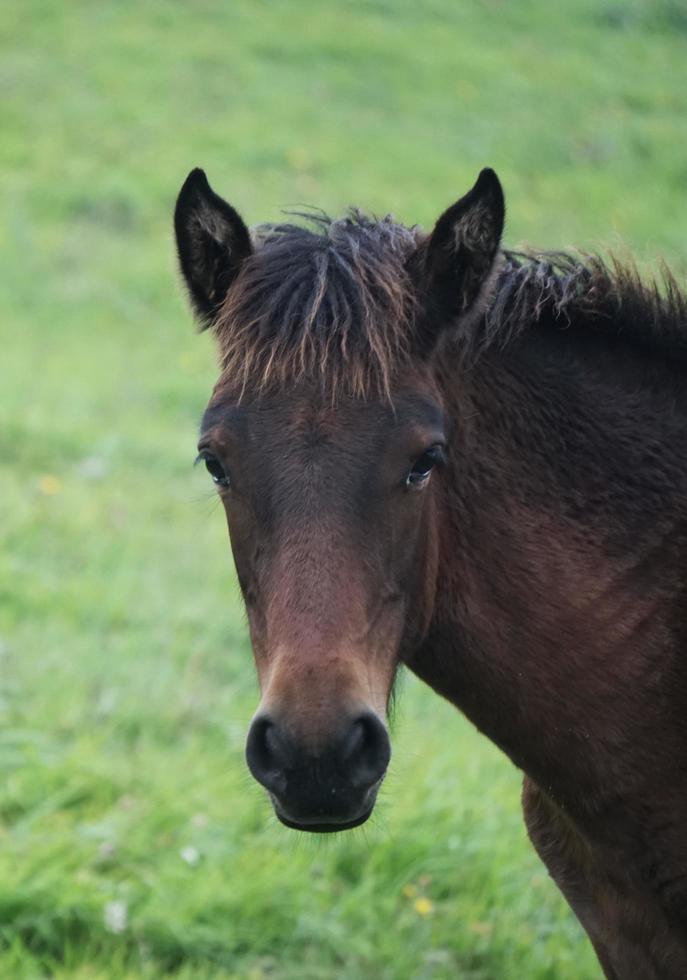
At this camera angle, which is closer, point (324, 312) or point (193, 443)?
point (324, 312)

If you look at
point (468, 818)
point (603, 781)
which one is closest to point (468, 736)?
point (468, 818)

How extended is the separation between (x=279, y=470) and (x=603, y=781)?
1.09 m

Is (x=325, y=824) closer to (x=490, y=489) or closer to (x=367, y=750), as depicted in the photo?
(x=367, y=750)

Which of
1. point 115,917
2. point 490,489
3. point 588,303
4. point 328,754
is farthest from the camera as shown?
point 115,917

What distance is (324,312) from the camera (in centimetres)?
287

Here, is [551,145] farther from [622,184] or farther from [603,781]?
[603,781]

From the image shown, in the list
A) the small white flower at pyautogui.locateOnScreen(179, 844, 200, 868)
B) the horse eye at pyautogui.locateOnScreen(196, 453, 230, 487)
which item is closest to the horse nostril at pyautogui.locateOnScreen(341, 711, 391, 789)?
the horse eye at pyautogui.locateOnScreen(196, 453, 230, 487)

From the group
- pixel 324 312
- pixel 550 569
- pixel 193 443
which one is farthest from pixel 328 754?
pixel 193 443

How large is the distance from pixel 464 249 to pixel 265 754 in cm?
125

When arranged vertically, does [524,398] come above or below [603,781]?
above

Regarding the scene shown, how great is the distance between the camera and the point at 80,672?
5.87 m

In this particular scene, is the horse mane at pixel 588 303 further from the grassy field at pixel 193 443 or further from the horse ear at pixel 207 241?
the horse ear at pixel 207 241

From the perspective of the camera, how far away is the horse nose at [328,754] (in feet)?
7.97

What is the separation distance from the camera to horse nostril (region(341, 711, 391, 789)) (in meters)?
2.45
